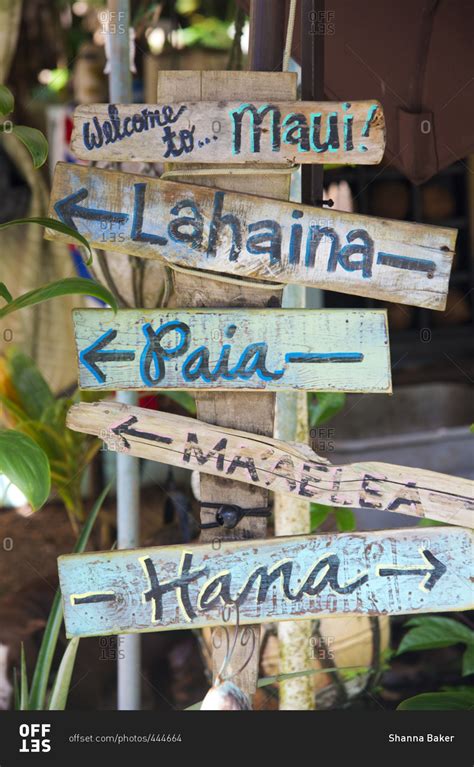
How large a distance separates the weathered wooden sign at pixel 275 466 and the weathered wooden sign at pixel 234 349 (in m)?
0.05

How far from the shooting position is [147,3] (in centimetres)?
259

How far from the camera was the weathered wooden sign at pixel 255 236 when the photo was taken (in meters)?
1.17

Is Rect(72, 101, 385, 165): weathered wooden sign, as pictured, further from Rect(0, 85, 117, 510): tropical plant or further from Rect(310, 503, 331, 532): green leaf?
Rect(310, 503, 331, 532): green leaf

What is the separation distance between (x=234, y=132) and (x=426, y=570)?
648 mm

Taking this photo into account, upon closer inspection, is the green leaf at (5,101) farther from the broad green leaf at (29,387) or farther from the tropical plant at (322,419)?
the broad green leaf at (29,387)

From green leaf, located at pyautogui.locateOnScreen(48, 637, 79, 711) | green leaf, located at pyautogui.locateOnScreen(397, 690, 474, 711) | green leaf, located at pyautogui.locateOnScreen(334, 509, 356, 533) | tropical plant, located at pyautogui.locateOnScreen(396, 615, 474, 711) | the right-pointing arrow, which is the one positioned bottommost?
green leaf, located at pyautogui.locateOnScreen(397, 690, 474, 711)

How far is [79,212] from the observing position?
1.21m

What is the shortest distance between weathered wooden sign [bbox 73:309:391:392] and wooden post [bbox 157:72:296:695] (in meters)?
0.04

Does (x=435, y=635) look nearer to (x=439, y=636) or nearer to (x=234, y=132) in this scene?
(x=439, y=636)

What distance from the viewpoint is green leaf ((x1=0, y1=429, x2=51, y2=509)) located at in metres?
1.12

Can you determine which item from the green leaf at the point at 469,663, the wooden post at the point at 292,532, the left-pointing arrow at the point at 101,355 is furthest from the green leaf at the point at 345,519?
the left-pointing arrow at the point at 101,355

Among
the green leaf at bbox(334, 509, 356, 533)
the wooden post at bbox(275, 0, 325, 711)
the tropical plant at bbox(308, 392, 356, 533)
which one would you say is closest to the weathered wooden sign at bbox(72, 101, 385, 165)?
the wooden post at bbox(275, 0, 325, 711)

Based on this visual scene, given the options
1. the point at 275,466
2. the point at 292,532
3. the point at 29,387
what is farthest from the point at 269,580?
the point at 29,387

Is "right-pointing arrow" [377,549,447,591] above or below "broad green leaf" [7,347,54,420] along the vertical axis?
below
